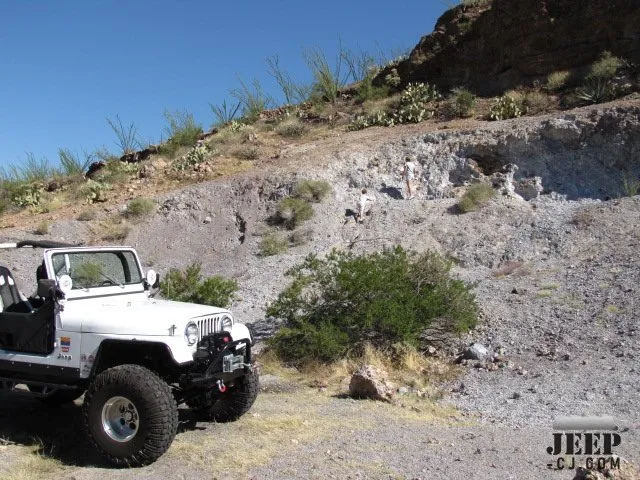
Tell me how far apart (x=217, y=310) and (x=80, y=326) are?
4.24 ft

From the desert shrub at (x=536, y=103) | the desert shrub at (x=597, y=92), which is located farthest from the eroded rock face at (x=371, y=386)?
the desert shrub at (x=536, y=103)

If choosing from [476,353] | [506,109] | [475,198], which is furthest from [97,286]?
[506,109]

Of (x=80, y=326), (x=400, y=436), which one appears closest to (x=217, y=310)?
(x=80, y=326)

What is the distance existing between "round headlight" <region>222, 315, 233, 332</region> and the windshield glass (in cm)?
134

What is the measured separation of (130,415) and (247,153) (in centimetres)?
2013

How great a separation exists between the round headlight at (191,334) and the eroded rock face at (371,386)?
300cm

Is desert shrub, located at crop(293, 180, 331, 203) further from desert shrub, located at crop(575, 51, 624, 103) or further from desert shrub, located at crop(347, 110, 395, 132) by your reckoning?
desert shrub, located at crop(575, 51, 624, 103)

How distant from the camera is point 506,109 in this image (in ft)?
73.4

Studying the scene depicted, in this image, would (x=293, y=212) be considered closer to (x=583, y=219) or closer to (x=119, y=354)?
(x=583, y=219)

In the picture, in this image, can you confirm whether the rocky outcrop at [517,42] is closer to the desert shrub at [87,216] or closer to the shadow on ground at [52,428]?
the desert shrub at [87,216]

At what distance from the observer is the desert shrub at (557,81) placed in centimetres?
2304

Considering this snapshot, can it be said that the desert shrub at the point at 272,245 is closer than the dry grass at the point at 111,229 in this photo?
Yes

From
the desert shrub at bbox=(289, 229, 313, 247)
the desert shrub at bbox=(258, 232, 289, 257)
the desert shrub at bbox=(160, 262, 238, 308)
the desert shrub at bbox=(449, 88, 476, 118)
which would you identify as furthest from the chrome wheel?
the desert shrub at bbox=(449, 88, 476, 118)

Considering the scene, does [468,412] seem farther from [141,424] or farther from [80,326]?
[80,326]
